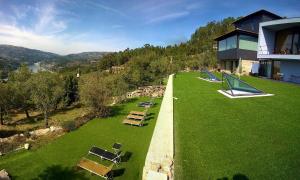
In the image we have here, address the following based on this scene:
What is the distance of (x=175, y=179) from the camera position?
6422mm

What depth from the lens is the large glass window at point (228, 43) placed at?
32.8m

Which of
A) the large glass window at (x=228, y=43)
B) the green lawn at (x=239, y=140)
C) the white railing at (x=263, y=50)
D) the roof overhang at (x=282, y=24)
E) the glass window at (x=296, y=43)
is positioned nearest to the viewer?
the green lawn at (x=239, y=140)

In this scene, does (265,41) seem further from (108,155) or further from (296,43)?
(108,155)

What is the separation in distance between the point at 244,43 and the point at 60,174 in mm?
30280

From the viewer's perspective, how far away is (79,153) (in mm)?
11078

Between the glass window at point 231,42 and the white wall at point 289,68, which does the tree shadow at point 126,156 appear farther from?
the glass window at point 231,42

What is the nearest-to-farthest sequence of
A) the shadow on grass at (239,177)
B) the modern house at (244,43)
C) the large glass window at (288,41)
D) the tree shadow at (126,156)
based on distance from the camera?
the shadow on grass at (239,177)
the tree shadow at (126,156)
the large glass window at (288,41)
the modern house at (244,43)

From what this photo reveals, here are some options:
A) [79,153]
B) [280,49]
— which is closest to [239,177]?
[79,153]

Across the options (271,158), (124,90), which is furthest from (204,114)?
(124,90)

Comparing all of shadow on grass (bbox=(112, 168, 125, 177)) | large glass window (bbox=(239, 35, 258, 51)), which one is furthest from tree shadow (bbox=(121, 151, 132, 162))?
large glass window (bbox=(239, 35, 258, 51))

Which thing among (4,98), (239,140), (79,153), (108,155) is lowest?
(79,153)

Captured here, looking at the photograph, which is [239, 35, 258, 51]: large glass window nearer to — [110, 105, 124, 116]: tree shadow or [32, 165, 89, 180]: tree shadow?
[110, 105, 124, 116]: tree shadow

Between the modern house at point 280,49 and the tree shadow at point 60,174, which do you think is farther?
the modern house at point 280,49

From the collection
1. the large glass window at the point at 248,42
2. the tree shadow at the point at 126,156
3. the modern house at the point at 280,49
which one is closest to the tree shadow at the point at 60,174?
the tree shadow at the point at 126,156
